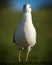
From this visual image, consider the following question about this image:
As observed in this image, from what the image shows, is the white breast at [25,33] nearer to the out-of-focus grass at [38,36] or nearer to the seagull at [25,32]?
the seagull at [25,32]

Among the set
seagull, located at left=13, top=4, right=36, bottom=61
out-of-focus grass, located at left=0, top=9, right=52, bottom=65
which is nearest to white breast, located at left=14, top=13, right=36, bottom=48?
seagull, located at left=13, top=4, right=36, bottom=61

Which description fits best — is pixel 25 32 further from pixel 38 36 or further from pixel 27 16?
pixel 38 36

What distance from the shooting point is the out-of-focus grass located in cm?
191

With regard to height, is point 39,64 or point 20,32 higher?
point 20,32

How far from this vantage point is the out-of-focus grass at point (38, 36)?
191 cm

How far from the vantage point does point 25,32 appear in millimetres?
1676

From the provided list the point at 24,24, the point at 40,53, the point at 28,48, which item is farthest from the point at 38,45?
the point at 24,24

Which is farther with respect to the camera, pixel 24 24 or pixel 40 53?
pixel 40 53

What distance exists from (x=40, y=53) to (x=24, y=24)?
374mm

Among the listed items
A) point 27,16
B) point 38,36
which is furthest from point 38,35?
point 27,16

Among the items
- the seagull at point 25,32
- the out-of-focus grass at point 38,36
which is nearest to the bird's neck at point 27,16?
the seagull at point 25,32

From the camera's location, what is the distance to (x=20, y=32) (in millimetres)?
1688

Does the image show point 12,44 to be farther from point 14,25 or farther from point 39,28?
point 39,28

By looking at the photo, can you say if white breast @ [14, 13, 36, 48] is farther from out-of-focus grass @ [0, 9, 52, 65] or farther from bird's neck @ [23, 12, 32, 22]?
out-of-focus grass @ [0, 9, 52, 65]
